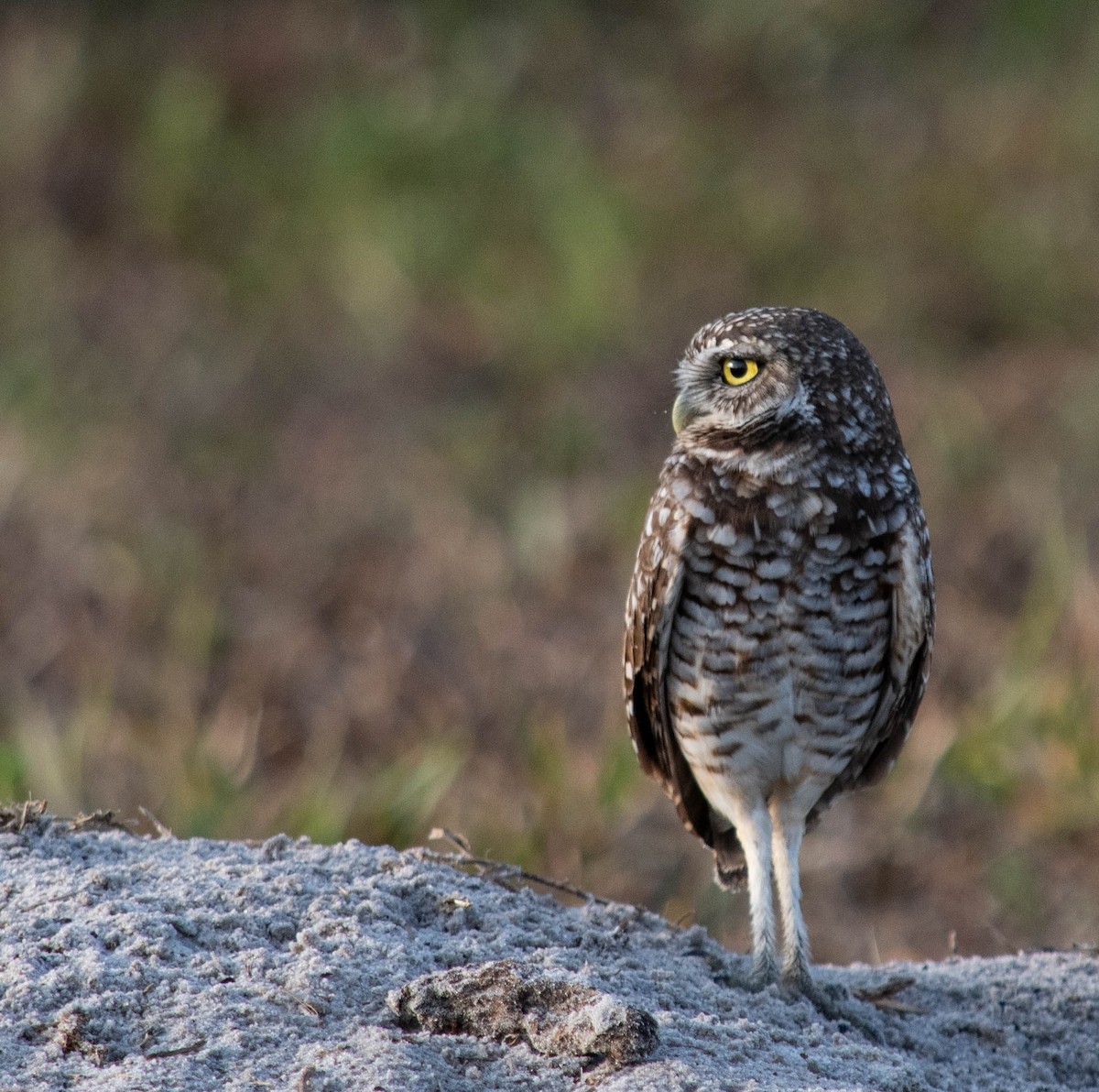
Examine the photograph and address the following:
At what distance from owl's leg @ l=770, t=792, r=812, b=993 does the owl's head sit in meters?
0.89

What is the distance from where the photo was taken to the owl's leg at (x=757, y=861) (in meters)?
3.75

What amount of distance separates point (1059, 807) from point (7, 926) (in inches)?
153

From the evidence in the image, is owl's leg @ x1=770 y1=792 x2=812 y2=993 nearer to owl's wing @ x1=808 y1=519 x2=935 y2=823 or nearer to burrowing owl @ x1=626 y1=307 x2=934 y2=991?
burrowing owl @ x1=626 y1=307 x2=934 y2=991

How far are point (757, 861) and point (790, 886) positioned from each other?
A: 103mm

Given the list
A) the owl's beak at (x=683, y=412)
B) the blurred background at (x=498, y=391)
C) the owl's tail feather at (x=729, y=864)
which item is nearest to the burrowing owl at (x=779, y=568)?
the owl's beak at (x=683, y=412)

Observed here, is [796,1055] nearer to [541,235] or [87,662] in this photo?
[87,662]

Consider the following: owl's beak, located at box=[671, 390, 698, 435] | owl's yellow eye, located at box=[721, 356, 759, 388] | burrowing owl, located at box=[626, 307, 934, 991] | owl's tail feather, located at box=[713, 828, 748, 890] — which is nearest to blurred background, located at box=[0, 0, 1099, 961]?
owl's tail feather, located at box=[713, 828, 748, 890]

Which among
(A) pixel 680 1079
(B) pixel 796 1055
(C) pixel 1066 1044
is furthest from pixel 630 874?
(A) pixel 680 1079

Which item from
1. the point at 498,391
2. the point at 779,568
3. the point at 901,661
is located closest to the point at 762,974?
the point at 901,661

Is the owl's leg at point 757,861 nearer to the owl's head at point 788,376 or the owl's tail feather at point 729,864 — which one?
the owl's tail feather at point 729,864

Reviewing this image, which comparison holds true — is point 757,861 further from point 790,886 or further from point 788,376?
point 788,376

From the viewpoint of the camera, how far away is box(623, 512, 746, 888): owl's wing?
3582mm

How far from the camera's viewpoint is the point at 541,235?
37.3ft

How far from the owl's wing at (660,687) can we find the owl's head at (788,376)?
298mm
